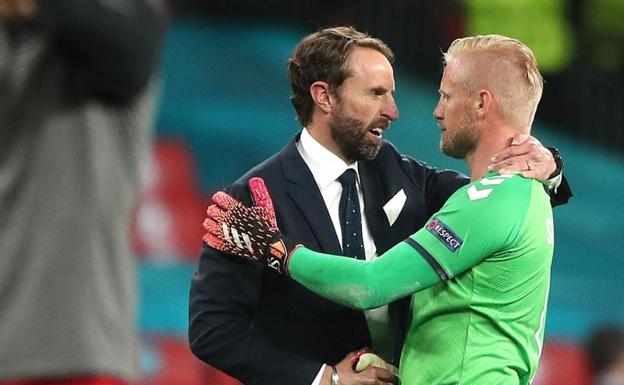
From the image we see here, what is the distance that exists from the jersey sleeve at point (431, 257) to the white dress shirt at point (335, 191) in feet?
1.27

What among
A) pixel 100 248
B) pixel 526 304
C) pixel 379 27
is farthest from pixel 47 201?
pixel 379 27

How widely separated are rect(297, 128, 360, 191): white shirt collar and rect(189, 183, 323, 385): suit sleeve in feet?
0.87

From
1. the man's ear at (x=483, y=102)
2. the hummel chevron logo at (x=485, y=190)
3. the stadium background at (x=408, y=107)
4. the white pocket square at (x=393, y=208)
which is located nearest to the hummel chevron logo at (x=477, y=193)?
the hummel chevron logo at (x=485, y=190)

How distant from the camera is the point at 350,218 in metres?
3.93

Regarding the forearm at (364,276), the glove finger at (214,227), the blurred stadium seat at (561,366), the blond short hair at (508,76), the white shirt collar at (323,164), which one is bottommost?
the blurred stadium seat at (561,366)

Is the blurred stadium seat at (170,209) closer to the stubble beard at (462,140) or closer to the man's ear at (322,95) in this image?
the man's ear at (322,95)

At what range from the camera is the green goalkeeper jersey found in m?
3.45

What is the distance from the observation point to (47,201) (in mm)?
2266

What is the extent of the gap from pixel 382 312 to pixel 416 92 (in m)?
5.93

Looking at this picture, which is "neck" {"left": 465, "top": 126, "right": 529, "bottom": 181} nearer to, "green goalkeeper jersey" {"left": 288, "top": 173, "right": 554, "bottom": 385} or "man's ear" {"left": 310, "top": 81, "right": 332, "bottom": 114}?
"green goalkeeper jersey" {"left": 288, "top": 173, "right": 554, "bottom": 385}

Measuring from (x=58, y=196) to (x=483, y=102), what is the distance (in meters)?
1.64

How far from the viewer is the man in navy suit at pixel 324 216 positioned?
3.80 meters

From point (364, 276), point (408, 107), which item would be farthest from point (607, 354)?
point (364, 276)

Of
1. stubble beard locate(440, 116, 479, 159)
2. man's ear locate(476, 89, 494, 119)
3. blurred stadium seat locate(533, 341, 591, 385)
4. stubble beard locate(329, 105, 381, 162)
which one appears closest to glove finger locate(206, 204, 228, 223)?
stubble beard locate(329, 105, 381, 162)
